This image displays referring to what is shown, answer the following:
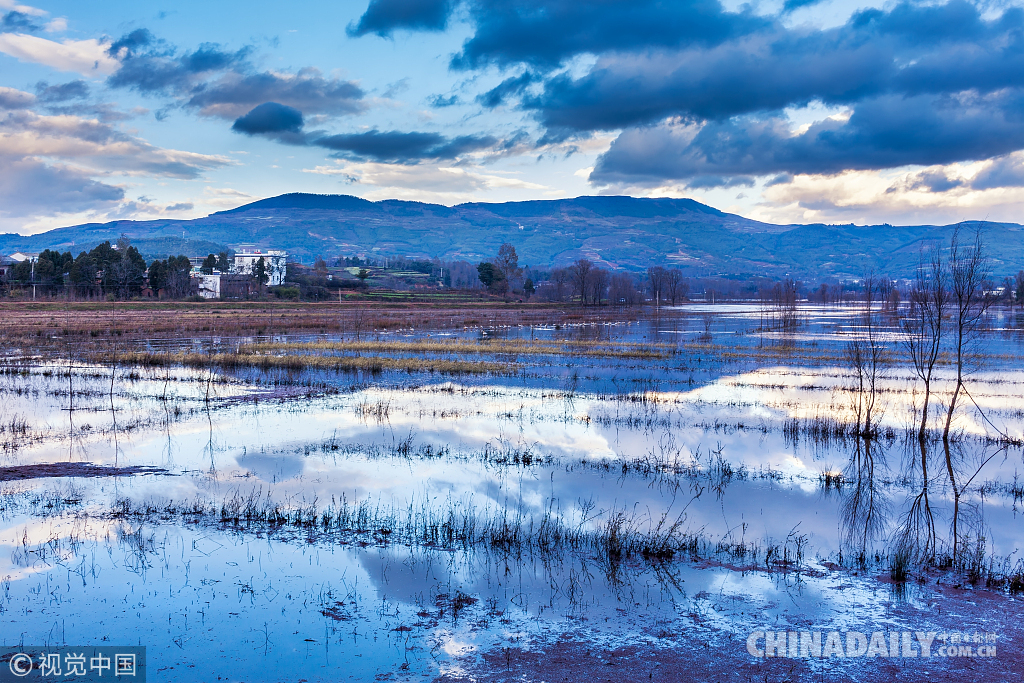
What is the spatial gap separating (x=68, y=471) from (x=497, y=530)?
28.0 ft

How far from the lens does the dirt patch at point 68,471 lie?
1233 centimetres

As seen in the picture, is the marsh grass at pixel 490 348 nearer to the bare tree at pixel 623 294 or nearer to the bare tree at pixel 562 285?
the bare tree at pixel 623 294

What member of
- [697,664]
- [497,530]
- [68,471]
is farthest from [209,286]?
[697,664]

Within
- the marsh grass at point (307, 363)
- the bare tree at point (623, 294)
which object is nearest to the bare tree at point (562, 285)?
the bare tree at point (623, 294)

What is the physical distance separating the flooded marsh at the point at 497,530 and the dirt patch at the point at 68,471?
0.10 meters

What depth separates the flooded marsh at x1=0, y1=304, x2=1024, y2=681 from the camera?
21.9 feet

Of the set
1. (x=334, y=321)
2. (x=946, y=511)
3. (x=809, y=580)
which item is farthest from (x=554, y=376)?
(x=334, y=321)

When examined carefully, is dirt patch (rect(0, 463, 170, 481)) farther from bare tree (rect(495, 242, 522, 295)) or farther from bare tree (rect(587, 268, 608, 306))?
bare tree (rect(495, 242, 522, 295))

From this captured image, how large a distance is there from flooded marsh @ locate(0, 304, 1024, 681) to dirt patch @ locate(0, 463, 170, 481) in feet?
0.33

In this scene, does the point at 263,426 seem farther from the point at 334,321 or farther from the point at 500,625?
the point at 334,321

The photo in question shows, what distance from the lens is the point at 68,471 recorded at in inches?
500

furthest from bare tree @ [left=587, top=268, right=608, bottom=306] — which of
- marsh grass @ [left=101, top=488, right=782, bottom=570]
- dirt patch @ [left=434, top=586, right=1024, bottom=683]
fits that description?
dirt patch @ [left=434, top=586, right=1024, bottom=683]

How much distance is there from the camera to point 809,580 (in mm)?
8383

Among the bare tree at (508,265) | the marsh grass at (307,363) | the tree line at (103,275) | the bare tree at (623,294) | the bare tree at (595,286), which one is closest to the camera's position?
the marsh grass at (307,363)
